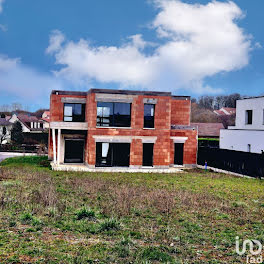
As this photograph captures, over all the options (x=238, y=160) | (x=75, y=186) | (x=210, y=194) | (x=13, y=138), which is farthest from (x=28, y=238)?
(x=13, y=138)

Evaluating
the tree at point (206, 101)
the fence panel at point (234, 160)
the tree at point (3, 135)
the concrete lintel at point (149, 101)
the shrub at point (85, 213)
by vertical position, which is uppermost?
the tree at point (206, 101)

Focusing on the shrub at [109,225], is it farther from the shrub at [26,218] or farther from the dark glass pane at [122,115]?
the dark glass pane at [122,115]

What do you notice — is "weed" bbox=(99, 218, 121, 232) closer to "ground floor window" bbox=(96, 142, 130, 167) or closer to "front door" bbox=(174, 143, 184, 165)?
"ground floor window" bbox=(96, 142, 130, 167)

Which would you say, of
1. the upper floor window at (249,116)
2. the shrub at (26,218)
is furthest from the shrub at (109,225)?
the upper floor window at (249,116)

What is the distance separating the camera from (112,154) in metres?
26.5

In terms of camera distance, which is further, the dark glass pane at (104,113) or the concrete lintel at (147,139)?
the concrete lintel at (147,139)

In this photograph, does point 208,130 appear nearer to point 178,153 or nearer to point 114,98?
point 178,153

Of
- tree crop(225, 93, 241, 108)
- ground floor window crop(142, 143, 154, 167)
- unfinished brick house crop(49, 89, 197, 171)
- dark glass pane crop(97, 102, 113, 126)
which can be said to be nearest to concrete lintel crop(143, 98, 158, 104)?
unfinished brick house crop(49, 89, 197, 171)

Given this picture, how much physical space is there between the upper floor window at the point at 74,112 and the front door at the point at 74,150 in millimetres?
1960

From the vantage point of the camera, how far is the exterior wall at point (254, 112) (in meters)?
30.5

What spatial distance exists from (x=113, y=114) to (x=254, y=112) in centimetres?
1441

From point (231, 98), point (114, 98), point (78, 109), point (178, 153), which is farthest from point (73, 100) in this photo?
point (231, 98)

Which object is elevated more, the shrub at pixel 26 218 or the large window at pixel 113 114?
the large window at pixel 113 114

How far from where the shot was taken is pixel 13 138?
51.0 m
